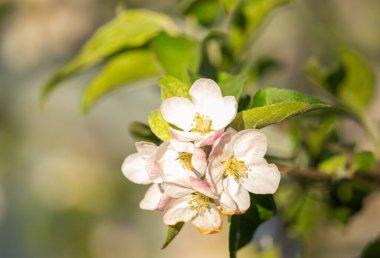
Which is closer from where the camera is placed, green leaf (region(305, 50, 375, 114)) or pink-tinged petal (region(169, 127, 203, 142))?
pink-tinged petal (region(169, 127, 203, 142))

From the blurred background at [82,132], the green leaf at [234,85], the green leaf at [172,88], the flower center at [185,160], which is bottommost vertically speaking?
the blurred background at [82,132]

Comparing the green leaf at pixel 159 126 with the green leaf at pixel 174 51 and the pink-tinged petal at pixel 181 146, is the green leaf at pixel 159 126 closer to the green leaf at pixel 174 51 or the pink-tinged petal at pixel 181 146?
the pink-tinged petal at pixel 181 146

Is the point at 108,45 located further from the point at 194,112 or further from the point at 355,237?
the point at 355,237

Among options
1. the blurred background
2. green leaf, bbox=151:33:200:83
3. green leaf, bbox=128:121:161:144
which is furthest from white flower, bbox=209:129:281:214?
the blurred background

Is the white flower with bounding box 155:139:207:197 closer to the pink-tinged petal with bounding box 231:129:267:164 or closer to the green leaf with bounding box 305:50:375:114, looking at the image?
the pink-tinged petal with bounding box 231:129:267:164

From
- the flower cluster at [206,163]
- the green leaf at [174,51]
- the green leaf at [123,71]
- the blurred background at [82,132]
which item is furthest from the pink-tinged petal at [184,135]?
the blurred background at [82,132]

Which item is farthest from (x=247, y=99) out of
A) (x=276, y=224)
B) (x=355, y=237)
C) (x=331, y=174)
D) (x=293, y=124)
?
(x=355, y=237)
